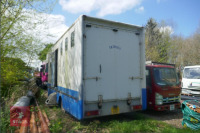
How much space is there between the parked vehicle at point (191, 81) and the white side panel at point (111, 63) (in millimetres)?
6025

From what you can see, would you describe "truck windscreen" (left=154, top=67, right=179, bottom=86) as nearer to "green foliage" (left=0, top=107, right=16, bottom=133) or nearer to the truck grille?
the truck grille

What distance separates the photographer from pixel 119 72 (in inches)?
197

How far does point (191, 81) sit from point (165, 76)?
4.69 meters

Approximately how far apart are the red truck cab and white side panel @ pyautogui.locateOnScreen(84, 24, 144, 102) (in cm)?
92

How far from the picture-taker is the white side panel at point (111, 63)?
15.0 ft

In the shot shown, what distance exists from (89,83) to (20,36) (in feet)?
11.3

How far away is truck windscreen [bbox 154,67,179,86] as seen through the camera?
19.9 ft

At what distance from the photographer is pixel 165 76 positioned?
6281 mm

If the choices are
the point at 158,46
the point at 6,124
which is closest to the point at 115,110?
the point at 6,124

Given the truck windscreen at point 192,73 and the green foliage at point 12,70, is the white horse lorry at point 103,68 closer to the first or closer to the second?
the green foliage at point 12,70

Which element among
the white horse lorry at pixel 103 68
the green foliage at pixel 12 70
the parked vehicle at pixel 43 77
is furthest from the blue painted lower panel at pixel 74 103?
the parked vehicle at pixel 43 77

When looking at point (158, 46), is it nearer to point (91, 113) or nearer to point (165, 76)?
point (165, 76)

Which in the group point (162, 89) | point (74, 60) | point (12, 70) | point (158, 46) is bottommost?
point (162, 89)

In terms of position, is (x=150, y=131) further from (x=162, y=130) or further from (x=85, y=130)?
(x=85, y=130)
